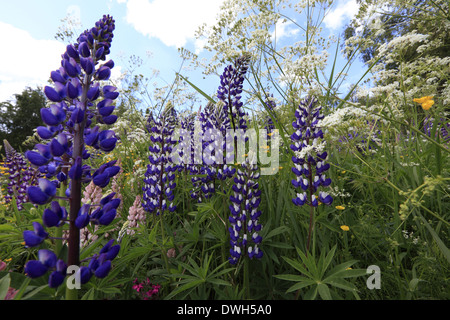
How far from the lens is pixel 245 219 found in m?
2.21

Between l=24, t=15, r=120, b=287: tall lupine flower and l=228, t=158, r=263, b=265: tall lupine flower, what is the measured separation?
1.07 meters

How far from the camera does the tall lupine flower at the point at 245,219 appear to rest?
2.09m

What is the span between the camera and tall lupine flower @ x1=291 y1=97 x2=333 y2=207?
80.9 inches

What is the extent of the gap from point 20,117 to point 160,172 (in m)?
43.8

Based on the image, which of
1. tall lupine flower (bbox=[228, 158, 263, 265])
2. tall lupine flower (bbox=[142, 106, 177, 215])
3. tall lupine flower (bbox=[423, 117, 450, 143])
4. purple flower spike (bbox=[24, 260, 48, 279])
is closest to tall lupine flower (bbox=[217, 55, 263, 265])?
tall lupine flower (bbox=[228, 158, 263, 265])

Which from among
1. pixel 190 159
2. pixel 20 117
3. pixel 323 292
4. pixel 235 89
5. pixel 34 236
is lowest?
pixel 323 292

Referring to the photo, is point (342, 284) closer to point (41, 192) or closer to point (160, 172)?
point (41, 192)

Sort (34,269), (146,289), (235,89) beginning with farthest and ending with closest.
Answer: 1. (235,89)
2. (146,289)
3. (34,269)

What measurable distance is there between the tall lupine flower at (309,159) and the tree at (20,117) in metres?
41.2

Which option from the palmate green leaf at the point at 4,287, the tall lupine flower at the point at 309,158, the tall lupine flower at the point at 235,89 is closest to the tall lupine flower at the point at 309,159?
the tall lupine flower at the point at 309,158

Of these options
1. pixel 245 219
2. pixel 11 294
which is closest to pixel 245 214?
pixel 245 219

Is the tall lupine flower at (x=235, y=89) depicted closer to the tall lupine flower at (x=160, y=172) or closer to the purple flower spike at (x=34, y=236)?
the tall lupine flower at (x=160, y=172)
